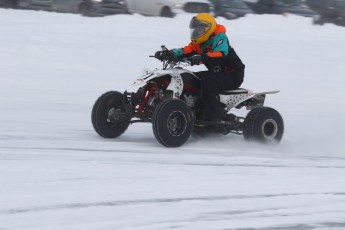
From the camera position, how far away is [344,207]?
7.06 m

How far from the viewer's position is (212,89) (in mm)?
10016

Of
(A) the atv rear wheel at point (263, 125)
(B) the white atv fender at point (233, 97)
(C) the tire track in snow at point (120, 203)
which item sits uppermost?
(B) the white atv fender at point (233, 97)

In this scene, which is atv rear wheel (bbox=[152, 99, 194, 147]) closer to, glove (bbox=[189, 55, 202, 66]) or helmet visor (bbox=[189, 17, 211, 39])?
glove (bbox=[189, 55, 202, 66])

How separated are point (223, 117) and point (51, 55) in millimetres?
9037

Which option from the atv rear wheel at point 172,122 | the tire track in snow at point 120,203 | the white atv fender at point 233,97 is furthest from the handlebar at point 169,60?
the tire track in snow at point 120,203

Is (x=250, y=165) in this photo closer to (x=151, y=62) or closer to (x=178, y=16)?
(x=151, y=62)

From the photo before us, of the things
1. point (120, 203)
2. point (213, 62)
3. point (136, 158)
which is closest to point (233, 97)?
point (213, 62)

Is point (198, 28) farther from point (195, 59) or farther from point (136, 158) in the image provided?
point (136, 158)

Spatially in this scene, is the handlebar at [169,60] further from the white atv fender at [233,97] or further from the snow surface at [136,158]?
the snow surface at [136,158]

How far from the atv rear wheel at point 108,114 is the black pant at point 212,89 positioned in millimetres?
1019

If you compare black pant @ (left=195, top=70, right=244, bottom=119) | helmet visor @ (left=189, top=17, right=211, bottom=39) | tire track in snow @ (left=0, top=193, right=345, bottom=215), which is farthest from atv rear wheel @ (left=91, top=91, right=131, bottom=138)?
tire track in snow @ (left=0, top=193, right=345, bottom=215)

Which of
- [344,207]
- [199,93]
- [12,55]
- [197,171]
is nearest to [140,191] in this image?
[197,171]

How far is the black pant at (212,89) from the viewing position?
10008mm

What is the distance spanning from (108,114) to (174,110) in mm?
1137
